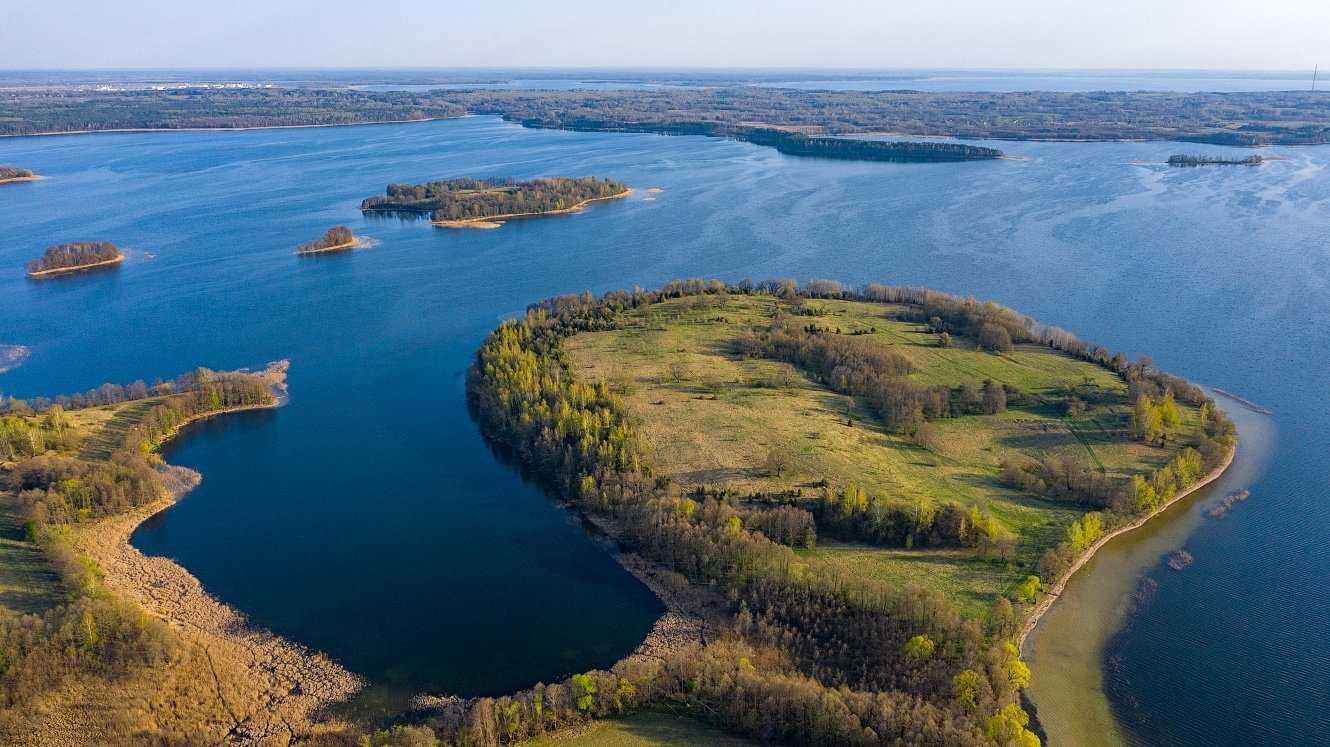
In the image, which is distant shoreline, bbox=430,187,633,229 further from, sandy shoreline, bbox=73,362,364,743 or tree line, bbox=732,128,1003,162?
sandy shoreline, bbox=73,362,364,743

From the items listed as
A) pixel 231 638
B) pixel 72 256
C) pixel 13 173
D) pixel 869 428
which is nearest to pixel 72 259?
pixel 72 256

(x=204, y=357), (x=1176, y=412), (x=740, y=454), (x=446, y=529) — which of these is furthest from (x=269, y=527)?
(x=1176, y=412)

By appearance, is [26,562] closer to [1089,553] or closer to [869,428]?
[869,428]

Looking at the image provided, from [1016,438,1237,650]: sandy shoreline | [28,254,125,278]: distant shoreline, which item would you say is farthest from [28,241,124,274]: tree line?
[1016,438,1237,650]: sandy shoreline

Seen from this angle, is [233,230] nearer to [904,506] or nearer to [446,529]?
[446,529]

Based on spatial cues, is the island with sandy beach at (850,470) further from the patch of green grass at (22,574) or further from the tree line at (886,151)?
the tree line at (886,151)

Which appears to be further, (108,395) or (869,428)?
(108,395)
